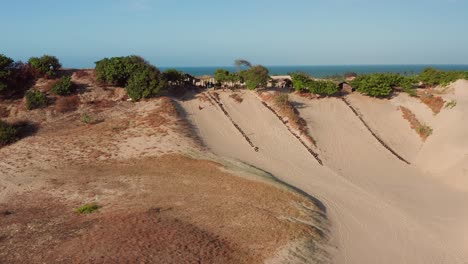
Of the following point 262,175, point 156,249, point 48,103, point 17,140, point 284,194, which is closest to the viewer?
point 156,249

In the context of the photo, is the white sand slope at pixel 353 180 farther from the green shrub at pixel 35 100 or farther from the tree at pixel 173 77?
the green shrub at pixel 35 100

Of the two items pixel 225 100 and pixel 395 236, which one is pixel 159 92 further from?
pixel 395 236

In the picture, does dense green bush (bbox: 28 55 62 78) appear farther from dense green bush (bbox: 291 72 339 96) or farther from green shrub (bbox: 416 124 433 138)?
green shrub (bbox: 416 124 433 138)

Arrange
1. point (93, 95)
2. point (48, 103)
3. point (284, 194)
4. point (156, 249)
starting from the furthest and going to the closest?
point (93, 95) → point (48, 103) → point (284, 194) → point (156, 249)

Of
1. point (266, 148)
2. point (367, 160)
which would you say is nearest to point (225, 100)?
point (266, 148)

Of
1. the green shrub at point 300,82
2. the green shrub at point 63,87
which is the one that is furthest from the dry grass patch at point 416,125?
the green shrub at point 63,87

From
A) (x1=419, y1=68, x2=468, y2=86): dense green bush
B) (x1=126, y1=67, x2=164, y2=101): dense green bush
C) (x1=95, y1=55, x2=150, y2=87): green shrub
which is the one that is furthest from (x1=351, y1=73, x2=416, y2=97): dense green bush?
(x1=95, y1=55, x2=150, y2=87): green shrub
